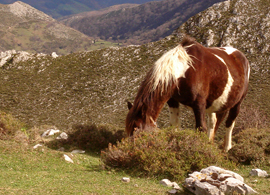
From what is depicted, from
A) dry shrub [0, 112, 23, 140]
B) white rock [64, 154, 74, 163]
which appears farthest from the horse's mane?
dry shrub [0, 112, 23, 140]

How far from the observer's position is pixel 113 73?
24328 mm

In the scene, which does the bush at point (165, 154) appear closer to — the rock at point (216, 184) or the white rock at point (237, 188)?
the rock at point (216, 184)

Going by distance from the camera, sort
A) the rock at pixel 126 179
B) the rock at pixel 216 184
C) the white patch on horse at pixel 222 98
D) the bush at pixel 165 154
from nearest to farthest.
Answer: the rock at pixel 216 184
the rock at pixel 126 179
the bush at pixel 165 154
the white patch on horse at pixel 222 98

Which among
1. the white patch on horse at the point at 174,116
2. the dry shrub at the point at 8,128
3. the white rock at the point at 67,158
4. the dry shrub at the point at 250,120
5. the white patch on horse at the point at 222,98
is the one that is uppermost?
the white patch on horse at the point at 222,98

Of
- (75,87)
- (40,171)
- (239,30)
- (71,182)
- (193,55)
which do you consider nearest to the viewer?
(71,182)

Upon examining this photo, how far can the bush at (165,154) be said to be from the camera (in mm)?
6008

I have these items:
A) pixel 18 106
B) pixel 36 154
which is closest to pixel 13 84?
pixel 18 106

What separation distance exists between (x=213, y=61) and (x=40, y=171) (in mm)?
5413

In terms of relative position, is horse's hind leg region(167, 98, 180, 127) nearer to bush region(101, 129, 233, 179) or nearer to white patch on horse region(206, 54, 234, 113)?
bush region(101, 129, 233, 179)

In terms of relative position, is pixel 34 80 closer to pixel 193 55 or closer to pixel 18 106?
pixel 18 106

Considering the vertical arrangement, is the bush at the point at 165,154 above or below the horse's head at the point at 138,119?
below

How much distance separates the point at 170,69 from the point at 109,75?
18192 mm

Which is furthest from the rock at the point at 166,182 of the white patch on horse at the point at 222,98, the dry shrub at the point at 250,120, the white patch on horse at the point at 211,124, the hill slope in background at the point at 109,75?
the hill slope in background at the point at 109,75

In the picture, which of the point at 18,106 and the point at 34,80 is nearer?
the point at 18,106
